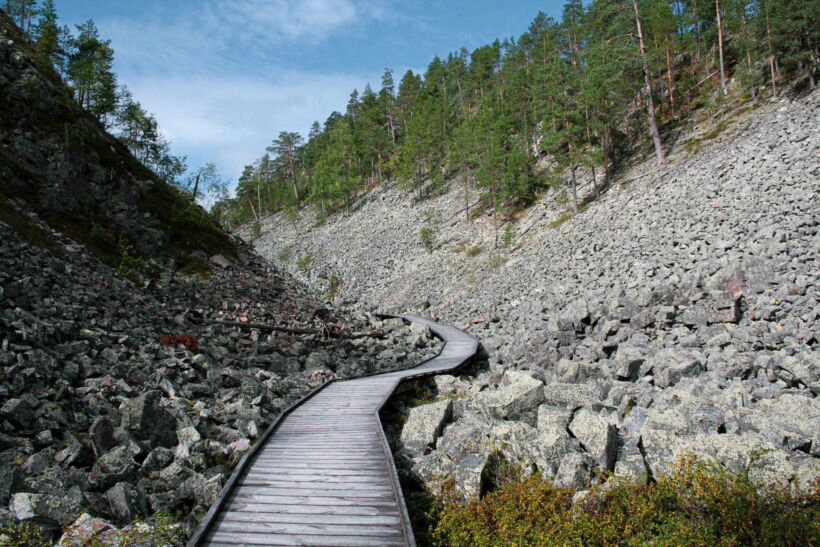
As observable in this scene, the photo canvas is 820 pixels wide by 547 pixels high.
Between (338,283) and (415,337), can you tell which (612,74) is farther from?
(338,283)

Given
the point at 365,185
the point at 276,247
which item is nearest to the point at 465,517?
the point at 276,247

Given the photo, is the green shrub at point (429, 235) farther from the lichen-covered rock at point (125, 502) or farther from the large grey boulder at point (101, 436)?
the lichen-covered rock at point (125, 502)

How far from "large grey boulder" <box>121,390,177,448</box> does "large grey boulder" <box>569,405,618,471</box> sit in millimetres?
7662

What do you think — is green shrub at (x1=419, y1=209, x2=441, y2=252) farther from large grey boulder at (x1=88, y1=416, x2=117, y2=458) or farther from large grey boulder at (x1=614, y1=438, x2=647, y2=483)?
large grey boulder at (x1=88, y1=416, x2=117, y2=458)

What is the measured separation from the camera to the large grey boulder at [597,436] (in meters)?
6.49

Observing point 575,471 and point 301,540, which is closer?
point 301,540

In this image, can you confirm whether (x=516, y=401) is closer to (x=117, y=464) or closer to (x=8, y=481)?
(x=117, y=464)

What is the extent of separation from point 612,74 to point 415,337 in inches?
1094

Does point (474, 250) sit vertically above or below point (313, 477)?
above

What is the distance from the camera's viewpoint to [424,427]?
29.5 feet

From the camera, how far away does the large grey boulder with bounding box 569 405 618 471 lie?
256 inches

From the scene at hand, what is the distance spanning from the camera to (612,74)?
32.1 metres

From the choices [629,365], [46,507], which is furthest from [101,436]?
[629,365]

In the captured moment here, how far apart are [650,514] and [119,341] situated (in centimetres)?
1249
